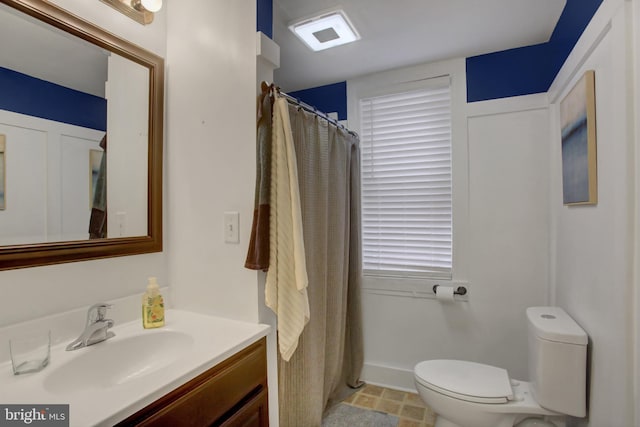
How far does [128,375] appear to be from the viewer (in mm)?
1092

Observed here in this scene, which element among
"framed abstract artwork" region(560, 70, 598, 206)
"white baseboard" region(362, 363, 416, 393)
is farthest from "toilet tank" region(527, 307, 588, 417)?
"white baseboard" region(362, 363, 416, 393)

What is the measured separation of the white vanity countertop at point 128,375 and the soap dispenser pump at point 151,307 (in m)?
0.03

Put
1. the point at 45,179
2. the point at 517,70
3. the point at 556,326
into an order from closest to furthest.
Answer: the point at 45,179 < the point at 556,326 < the point at 517,70

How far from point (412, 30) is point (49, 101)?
1.74 meters

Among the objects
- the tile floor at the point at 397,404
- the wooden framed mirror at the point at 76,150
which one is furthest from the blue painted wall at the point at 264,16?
the tile floor at the point at 397,404

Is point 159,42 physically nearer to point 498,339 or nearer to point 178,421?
point 178,421

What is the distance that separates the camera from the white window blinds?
6.98 ft

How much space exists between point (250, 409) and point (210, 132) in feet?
3.74

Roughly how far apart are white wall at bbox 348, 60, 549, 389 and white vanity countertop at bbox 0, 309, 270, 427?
143cm

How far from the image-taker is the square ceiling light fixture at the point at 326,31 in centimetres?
161

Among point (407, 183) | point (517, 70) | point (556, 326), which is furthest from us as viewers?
point (407, 183)

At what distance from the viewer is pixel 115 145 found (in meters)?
1.25

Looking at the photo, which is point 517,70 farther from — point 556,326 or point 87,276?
point 87,276

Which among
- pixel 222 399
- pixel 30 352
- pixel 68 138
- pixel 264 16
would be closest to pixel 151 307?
pixel 30 352
